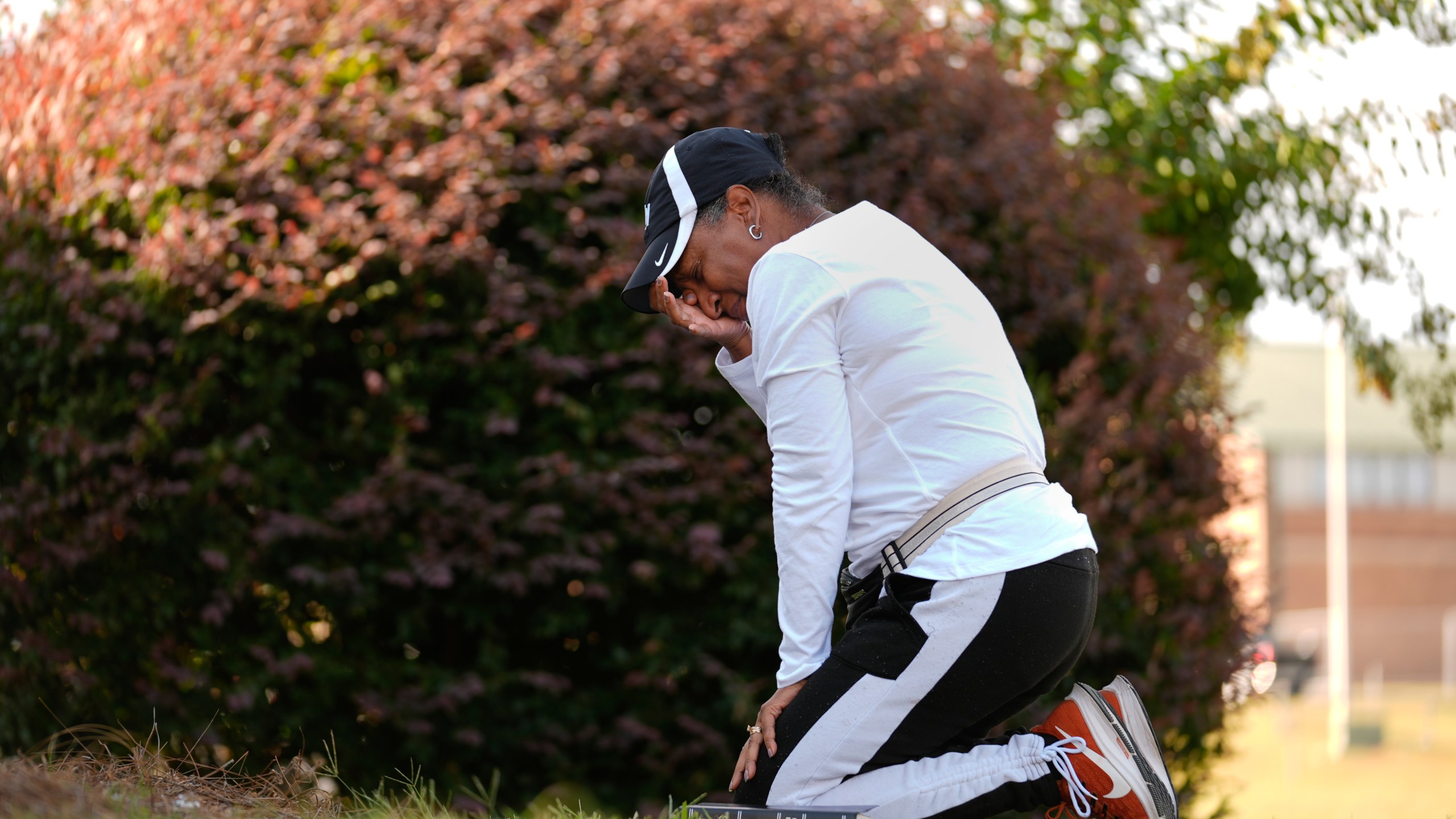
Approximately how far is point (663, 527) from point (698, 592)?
0.97 ft

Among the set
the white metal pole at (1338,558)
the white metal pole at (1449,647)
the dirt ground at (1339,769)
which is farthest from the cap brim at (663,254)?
the white metal pole at (1449,647)

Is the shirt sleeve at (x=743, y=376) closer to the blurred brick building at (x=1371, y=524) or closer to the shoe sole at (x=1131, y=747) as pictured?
the shoe sole at (x=1131, y=747)

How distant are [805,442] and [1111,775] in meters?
0.92

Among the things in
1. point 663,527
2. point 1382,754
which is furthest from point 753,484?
point 1382,754

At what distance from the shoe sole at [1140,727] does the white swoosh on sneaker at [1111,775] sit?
135 millimetres

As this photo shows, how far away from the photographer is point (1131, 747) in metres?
2.66

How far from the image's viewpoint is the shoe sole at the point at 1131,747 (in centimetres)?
260

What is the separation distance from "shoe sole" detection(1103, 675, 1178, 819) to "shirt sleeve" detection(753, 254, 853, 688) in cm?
73

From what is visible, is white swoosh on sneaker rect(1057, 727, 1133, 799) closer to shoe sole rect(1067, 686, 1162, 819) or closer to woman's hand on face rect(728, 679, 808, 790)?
shoe sole rect(1067, 686, 1162, 819)

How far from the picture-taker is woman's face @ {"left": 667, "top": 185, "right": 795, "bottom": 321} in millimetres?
2729

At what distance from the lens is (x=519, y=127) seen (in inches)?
169

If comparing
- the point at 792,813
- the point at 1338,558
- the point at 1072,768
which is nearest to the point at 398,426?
the point at 792,813

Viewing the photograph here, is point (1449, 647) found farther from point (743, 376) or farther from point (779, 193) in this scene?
point (779, 193)

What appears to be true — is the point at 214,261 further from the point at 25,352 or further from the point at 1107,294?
the point at 1107,294
